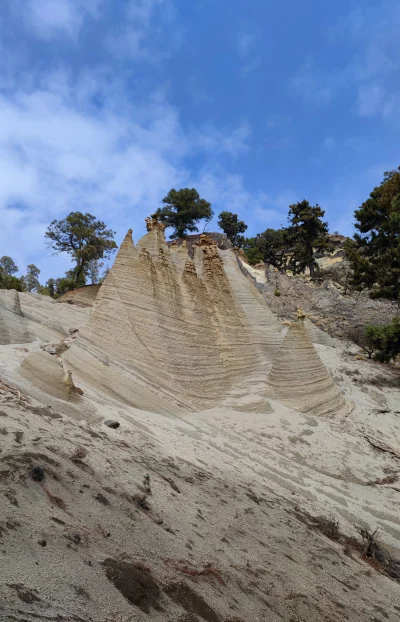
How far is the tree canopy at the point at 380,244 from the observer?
17.3 m

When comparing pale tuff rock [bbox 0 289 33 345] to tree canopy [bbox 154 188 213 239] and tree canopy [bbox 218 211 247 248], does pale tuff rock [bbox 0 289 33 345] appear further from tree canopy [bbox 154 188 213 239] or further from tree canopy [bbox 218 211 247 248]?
tree canopy [bbox 218 211 247 248]

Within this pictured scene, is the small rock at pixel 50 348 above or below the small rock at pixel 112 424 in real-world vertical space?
above

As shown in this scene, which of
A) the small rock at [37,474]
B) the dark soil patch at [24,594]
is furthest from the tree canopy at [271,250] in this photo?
the dark soil patch at [24,594]

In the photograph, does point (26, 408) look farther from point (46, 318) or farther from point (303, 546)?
point (46, 318)

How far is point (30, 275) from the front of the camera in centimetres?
4659

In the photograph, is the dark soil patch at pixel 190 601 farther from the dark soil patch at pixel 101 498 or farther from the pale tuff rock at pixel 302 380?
the pale tuff rock at pixel 302 380

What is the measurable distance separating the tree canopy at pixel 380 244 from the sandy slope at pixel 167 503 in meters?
9.52

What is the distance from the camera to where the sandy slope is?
262 centimetres

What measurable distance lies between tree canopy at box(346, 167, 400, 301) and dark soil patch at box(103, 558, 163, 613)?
53.7ft

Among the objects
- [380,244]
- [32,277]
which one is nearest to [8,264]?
[32,277]

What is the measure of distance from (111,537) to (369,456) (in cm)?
795

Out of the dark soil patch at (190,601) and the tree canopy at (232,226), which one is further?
the tree canopy at (232,226)

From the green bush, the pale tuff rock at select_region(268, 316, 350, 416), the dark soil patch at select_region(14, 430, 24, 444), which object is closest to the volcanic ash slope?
the pale tuff rock at select_region(268, 316, 350, 416)

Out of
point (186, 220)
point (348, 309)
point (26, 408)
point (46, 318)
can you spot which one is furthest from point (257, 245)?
point (26, 408)
